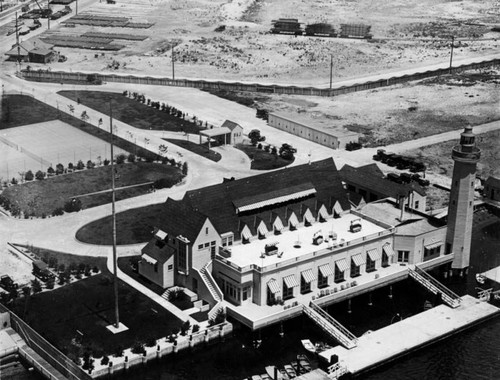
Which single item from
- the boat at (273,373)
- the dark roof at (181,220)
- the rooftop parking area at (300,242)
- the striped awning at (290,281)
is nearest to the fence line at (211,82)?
the rooftop parking area at (300,242)

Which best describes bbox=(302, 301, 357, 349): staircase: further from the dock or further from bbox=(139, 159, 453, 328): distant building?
bbox=(139, 159, 453, 328): distant building

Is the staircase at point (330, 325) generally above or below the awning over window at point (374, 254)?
below

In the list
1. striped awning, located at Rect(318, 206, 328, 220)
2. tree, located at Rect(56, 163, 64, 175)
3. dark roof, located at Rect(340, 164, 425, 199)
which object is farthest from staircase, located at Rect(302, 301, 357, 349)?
tree, located at Rect(56, 163, 64, 175)

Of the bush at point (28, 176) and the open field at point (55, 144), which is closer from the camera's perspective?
the bush at point (28, 176)

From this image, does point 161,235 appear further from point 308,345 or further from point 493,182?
point 493,182

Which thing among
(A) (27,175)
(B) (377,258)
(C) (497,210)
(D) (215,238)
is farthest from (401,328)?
(A) (27,175)

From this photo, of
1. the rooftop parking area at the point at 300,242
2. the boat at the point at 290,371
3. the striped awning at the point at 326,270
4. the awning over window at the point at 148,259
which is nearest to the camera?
the boat at the point at 290,371

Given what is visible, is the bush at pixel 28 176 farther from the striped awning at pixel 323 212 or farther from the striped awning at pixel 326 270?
the striped awning at pixel 326 270

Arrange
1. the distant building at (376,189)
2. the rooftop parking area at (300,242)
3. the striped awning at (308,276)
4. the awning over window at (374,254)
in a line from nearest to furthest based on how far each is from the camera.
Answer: the striped awning at (308,276) < the rooftop parking area at (300,242) < the awning over window at (374,254) < the distant building at (376,189)
